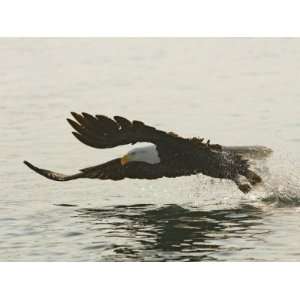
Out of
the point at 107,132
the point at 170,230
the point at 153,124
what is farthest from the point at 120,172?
the point at 153,124

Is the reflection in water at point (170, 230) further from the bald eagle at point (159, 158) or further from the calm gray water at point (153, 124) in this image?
the bald eagle at point (159, 158)

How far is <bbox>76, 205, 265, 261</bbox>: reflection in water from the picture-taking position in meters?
17.8

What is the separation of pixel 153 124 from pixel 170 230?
7901 mm

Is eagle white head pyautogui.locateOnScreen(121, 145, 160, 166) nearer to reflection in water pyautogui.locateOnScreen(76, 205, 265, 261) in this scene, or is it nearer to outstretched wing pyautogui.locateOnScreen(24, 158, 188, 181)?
outstretched wing pyautogui.locateOnScreen(24, 158, 188, 181)

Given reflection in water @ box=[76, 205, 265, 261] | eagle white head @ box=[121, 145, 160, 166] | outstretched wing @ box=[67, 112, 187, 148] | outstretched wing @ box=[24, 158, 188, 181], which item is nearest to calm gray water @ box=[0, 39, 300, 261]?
reflection in water @ box=[76, 205, 265, 261]

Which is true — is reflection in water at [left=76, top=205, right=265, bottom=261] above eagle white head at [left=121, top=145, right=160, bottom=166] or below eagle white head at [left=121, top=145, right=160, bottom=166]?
below

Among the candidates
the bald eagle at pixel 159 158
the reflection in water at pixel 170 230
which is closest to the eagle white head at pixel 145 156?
the bald eagle at pixel 159 158

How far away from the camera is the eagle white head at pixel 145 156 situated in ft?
66.6

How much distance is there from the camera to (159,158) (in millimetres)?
20359

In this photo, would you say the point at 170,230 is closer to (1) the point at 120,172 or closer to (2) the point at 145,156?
(2) the point at 145,156

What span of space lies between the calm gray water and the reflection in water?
0.02m

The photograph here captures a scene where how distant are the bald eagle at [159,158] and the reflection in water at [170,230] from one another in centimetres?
59

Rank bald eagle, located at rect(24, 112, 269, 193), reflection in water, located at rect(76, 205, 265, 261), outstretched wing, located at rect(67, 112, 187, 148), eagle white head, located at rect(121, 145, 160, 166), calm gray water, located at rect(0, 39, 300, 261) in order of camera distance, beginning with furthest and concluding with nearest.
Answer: eagle white head, located at rect(121, 145, 160, 166), bald eagle, located at rect(24, 112, 269, 193), outstretched wing, located at rect(67, 112, 187, 148), calm gray water, located at rect(0, 39, 300, 261), reflection in water, located at rect(76, 205, 265, 261)

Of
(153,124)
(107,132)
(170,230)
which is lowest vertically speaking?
(170,230)
